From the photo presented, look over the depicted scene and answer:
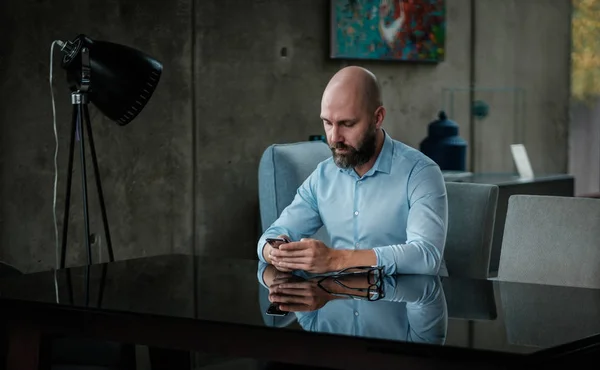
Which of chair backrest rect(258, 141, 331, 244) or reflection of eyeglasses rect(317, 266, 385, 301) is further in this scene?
chair backrest rect(258, 141, 331, 244)

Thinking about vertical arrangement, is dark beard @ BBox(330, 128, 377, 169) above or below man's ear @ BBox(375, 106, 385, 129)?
below

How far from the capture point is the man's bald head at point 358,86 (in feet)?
11.6

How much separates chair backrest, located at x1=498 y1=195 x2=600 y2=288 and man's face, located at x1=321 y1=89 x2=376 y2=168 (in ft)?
1.83

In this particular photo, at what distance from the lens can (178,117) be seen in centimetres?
550

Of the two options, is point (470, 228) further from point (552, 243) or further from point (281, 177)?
point (281, 177)

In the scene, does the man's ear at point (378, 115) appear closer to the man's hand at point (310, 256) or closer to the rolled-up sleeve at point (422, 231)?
the rolled-up sleeve at point (422, 231)

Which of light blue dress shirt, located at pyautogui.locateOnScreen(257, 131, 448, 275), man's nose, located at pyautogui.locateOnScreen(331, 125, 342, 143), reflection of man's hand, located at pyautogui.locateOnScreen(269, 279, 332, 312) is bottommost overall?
reflection of man's hand, located at pyautogui.locateOnScreen(269, 279, 332, 312)

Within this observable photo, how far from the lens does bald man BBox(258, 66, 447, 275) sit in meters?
3.43

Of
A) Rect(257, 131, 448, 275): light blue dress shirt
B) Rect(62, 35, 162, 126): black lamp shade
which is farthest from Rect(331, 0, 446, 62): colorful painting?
Rect(257, 131, 448, 275): light blue dress shirt

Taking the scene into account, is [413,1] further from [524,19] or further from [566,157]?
[566,157]

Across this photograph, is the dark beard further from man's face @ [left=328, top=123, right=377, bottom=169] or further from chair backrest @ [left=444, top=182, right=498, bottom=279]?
chair backrest @ [left=444, top=182, right=498, bottom=279]

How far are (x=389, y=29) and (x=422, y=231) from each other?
356 cm

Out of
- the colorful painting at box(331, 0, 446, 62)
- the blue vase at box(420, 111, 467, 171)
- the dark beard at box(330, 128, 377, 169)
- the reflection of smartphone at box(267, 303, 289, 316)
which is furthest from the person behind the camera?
the blue vase at box(420, 111, 467, 171)

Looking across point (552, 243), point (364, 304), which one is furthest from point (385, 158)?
point (364, 304)
